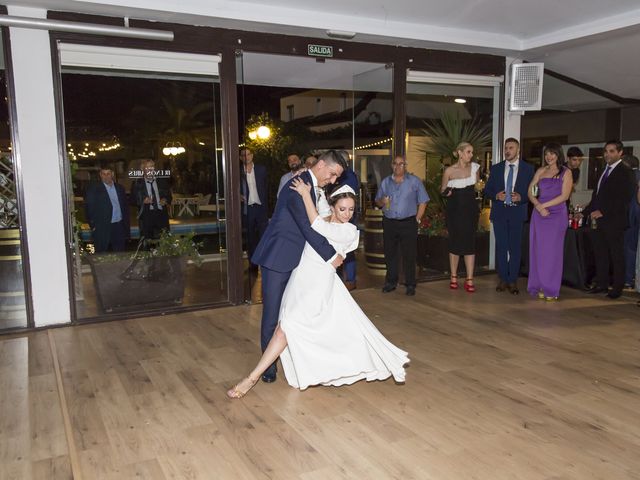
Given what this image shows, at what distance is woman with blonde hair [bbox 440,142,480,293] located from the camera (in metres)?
6.54

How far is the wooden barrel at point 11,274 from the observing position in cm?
542

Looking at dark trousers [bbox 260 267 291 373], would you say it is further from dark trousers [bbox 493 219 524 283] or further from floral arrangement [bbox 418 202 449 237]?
floral arrangement [bbox 418 202 449 237]

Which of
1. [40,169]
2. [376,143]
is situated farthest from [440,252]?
[40,169]

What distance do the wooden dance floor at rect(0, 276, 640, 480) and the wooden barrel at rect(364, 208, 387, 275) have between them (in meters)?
2.44

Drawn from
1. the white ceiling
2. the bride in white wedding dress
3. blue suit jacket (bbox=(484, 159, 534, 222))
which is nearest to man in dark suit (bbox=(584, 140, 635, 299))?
blue suit jacket (bbox=(484, 159, 534, 222))

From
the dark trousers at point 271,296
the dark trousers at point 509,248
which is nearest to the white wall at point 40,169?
the dark trousers at point 271,296

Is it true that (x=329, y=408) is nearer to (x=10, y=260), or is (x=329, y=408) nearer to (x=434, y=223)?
(x=10, y=260)

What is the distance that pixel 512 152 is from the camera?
21.4ft

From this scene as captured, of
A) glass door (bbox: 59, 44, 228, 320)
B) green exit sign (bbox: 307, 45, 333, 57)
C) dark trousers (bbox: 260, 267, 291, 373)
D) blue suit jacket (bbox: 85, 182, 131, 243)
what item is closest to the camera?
dark trousers (bbox: 260, 267, 291, 373)

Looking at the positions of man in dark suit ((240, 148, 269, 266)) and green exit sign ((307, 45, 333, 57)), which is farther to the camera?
man in dark suit ((240, 148, 269, 266))

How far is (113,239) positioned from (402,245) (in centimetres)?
316

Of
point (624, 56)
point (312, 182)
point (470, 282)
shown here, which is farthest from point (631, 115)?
point (312, 182)

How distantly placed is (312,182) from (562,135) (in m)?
9.93

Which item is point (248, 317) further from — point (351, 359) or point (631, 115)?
point (631, 115)
